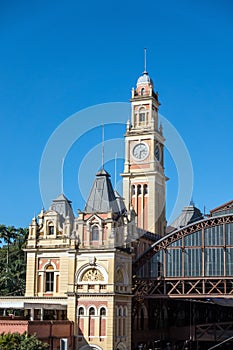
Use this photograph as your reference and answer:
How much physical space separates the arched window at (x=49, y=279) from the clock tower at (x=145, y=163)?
2318 centimetres

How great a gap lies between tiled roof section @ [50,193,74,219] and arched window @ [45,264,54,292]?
7.32 m

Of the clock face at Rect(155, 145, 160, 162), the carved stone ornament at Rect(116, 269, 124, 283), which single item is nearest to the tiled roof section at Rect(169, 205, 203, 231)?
the clock face at Rect(155, 145, 160, 162)

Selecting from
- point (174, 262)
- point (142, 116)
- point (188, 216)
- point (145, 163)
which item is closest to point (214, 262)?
point (174, 262)

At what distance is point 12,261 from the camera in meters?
82.6

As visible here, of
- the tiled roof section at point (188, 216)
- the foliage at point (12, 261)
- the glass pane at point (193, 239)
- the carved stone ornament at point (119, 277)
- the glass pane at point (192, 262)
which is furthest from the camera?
the tiled roof section at point (188, 216)

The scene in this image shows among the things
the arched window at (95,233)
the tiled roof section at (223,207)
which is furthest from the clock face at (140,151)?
the arched window at (95,233)

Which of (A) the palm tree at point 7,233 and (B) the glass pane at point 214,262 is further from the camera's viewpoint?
(A) the palm tree at point 7,233

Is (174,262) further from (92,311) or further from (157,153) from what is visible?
(157,153)

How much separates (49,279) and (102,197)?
30.1 ft

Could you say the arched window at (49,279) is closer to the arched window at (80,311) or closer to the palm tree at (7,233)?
the arched window at (80,311)

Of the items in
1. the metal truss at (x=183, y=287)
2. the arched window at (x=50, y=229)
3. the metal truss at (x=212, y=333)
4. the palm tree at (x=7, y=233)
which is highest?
the palm tree at (x=7, y=233)

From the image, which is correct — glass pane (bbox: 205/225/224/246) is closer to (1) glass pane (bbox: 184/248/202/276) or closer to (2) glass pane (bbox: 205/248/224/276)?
(2) glass pane (bbox: 205/248/224/276)

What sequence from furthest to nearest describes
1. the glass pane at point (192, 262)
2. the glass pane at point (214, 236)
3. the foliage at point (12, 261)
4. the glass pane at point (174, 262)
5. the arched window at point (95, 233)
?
the foliage at point (12, 261), the glass pane at point (174, 262), the glass pane at point (192, 262), the glass pane at point (214, 236), the arched window at point (95, 233)

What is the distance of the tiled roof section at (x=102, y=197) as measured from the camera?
56219 mm
